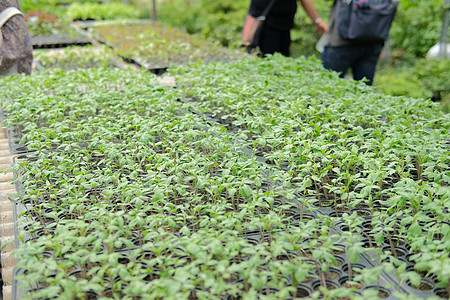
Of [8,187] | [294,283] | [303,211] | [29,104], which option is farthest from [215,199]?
[29,104]

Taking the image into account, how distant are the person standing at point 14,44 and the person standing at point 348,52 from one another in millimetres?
2868

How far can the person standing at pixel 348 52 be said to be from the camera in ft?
15.4

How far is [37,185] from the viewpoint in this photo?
2.50 meters

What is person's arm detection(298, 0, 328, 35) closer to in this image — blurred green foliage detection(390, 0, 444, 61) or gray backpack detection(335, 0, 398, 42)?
gray backpack detection(335, 0, 398, 42)

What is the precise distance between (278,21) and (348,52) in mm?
1129

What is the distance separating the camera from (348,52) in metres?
4.75

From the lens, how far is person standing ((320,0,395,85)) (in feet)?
15.4

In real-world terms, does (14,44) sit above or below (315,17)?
below

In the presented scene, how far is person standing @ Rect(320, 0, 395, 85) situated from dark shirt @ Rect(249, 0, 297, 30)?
0.75 m

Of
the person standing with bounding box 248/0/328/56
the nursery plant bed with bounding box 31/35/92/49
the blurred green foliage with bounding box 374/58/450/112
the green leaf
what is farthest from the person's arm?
the nursery plant bed with bounding box 31/35/92/49

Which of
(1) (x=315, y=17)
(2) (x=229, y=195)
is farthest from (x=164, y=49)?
(2) (x=229, y=195)

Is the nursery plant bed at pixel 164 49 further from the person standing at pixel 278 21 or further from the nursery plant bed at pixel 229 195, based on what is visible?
the nursery plant bed at pixel 229 195

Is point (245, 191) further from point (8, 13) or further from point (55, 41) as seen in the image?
point (55, 41)

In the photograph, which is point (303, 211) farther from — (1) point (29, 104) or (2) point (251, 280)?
(1) point (29, 104)
